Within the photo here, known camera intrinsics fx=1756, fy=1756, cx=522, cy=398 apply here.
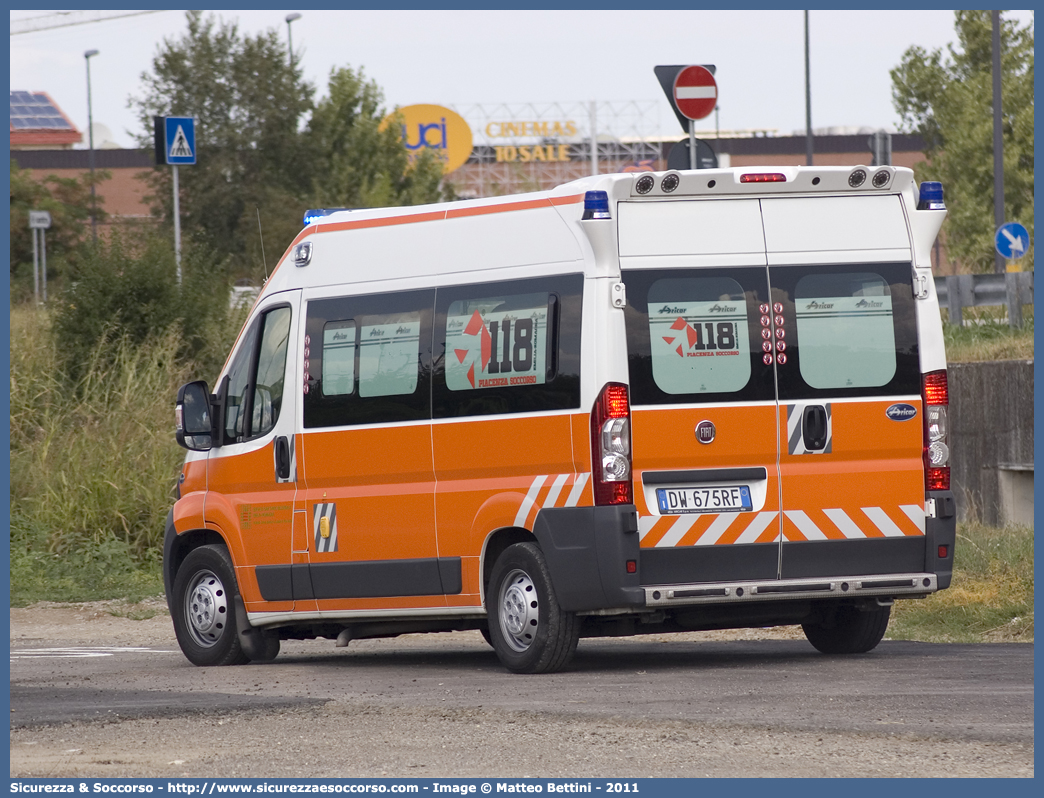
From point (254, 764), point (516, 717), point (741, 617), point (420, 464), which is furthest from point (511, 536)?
point (254, 764)

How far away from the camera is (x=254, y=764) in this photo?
22.4 ft

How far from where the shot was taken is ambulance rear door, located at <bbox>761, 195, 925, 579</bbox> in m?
9.66

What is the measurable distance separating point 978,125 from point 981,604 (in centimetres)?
2930

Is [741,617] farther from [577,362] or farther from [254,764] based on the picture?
[254,764]

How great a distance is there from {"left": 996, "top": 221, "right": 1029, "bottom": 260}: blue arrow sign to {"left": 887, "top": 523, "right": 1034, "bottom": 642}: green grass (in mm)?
15805

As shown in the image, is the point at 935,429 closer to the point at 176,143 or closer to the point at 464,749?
the point at 464,749

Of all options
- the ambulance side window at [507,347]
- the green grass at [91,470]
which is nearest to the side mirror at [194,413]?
the ambulance side window at [507,347]

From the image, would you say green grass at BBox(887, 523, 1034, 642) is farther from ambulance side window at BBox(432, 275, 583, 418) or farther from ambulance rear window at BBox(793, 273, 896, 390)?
ambulance side window at BBox(432, 275, 583, 418)

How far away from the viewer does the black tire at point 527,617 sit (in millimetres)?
9594

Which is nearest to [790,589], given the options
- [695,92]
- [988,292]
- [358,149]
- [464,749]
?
[464,749]

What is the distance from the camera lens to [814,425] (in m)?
9.67

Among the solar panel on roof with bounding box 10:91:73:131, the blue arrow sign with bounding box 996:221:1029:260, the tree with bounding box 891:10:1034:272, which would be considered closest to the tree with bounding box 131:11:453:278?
the tree with bounding box 891:10:1034:272

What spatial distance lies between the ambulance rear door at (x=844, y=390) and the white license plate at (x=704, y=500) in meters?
0.24

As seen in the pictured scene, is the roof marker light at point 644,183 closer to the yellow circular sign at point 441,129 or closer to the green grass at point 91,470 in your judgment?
the green grass at point 91,470
